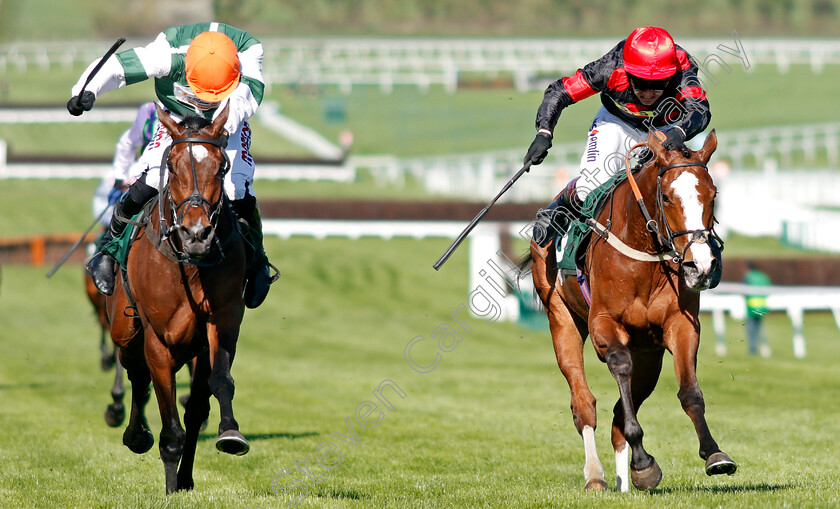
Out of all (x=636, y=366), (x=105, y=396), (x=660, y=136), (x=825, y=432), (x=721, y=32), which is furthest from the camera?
(x=721, y=32)

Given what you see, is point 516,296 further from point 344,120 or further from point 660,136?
point 344,120

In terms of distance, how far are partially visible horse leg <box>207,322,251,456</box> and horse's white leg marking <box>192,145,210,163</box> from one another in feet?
2.96

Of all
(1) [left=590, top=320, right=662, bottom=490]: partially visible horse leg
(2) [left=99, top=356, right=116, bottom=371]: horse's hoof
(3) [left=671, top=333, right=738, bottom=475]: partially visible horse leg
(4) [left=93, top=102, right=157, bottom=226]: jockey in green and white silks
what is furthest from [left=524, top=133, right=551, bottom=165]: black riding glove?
(2) [left=99, top=356, right=116, bottom=371]: horse's hoof

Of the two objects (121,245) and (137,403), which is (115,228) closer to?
(121,245)

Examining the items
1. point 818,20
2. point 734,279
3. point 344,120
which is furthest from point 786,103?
point 734,279

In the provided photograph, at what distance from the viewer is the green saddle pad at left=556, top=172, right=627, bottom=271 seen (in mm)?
6508

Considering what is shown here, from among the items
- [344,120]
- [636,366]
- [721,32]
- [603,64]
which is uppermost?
[721,32]

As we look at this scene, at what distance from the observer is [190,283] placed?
19.7ft

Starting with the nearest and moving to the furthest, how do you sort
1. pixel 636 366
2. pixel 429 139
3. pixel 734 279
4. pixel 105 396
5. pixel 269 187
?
1. pixel 636 366
2. pixel 105 396
3. pixel 734 279
4. pixel 269 187
5. pixel 429 139

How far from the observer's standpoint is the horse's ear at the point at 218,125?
Result: 19.1ft

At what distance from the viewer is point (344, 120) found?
38.5 m

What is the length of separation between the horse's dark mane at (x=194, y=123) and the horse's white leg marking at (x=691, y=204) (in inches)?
91.5

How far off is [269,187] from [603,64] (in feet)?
70.9

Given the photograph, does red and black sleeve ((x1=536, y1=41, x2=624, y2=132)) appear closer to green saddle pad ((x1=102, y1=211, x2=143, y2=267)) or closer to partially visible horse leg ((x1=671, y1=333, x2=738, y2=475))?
partially visible horse leg ((x1=671, y1=333, x2=738, y2=475))
